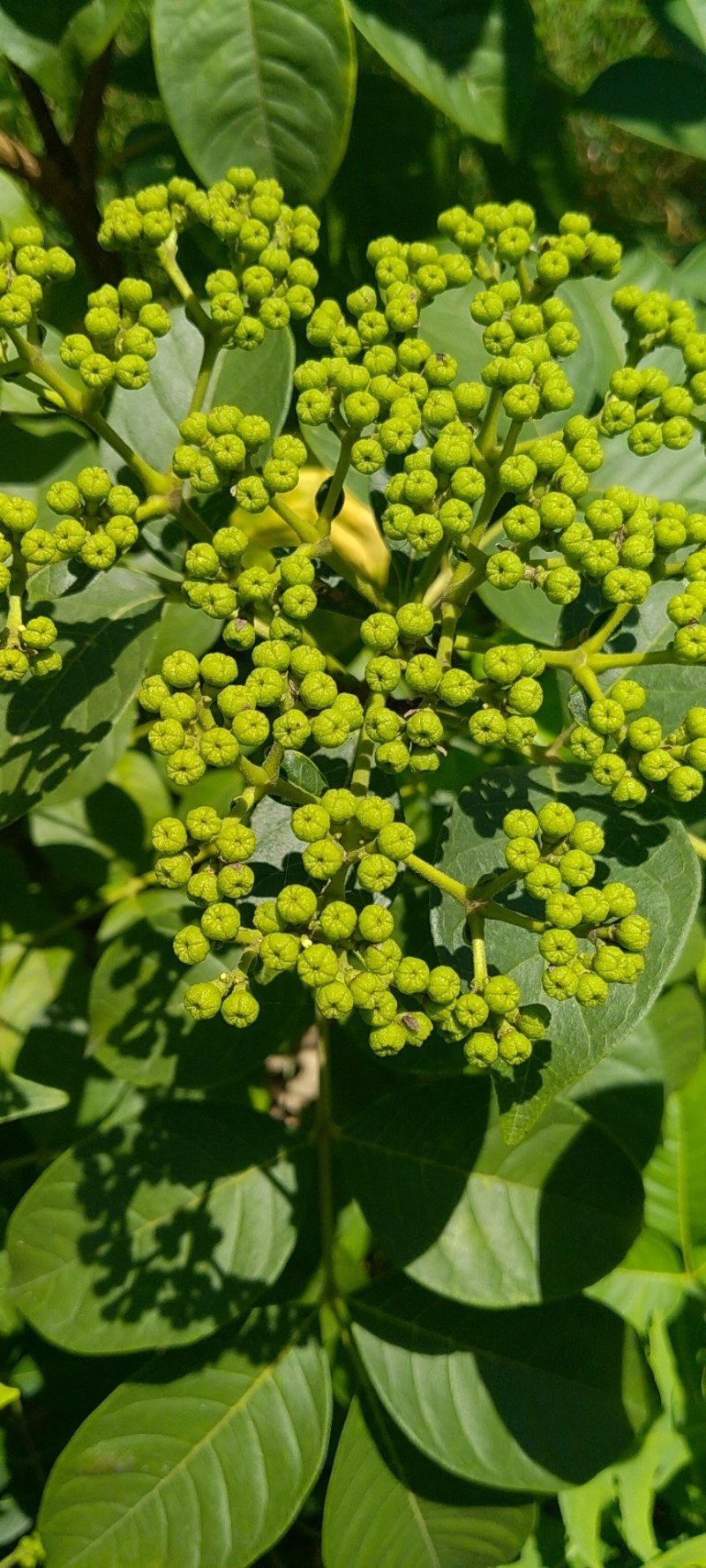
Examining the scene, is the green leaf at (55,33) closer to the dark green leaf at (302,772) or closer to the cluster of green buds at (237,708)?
the cluster of green buds at (237,708)

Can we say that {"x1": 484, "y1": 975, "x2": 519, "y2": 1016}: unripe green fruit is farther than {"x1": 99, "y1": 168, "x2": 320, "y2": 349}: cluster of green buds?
No

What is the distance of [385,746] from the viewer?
1.21m

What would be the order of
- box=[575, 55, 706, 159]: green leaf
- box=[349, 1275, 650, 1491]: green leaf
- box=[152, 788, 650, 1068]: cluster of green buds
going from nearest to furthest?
box=[152, 788, 650, 1068]: cluster of green buds, box=[349, 1275, 650, 1491]: green leaf, box=[575, 55, 706, 159]: green leaf

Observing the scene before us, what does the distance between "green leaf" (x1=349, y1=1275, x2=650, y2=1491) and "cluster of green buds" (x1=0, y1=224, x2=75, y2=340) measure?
1.32 meters

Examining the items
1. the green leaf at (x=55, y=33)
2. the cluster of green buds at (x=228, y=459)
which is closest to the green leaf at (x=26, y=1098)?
the cluster of green buds at (x=228, y=459)

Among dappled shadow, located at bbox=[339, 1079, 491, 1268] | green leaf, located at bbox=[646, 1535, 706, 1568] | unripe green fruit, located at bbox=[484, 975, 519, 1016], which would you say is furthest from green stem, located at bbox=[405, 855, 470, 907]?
green leaf, located at bbox=[646, 1535, 706, 1568]

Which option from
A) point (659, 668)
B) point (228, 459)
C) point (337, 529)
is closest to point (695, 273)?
point (337, 529)

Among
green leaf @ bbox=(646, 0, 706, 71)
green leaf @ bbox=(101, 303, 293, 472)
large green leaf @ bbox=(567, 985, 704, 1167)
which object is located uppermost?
green leaf @ bbox=(646, 0, 706, 71)

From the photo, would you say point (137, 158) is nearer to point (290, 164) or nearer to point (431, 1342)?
point (290, 164)

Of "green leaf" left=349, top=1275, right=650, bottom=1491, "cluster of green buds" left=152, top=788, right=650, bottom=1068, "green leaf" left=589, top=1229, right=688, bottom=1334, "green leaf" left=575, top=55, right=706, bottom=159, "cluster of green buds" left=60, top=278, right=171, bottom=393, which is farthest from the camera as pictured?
"green leaf" left=589, top=1229, right=688, bottom=1334

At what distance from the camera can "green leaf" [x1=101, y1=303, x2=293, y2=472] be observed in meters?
1.56

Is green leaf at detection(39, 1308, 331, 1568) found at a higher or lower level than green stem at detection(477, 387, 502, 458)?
lower

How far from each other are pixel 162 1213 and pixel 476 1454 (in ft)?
1.67

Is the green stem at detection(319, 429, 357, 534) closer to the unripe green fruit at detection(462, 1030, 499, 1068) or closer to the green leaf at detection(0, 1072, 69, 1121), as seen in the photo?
the unripe green fruit at detection(462, 1030, 499, 1068)
